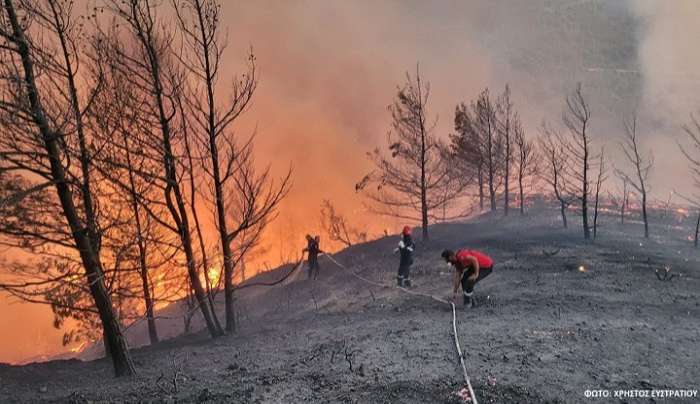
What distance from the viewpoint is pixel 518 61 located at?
91812 millimetres

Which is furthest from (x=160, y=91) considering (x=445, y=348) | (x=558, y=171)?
(x=558, y=171)

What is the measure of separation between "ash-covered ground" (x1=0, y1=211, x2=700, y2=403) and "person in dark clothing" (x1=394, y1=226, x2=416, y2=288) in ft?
1.60

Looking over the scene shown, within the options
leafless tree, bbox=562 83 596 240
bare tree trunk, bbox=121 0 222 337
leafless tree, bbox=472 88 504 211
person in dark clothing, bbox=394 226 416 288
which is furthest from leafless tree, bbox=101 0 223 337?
leafless tree, bbox=472 88 504 211

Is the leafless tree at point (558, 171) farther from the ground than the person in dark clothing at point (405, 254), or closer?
farther from the ground

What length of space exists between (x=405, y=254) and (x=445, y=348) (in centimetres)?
588

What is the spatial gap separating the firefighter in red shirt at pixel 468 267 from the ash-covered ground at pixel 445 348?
A: 1.53 ft

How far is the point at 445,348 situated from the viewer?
795cm

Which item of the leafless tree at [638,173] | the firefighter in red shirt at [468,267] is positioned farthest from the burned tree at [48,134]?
the leafless tree at [638,173]

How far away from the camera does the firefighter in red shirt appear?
1045 cm

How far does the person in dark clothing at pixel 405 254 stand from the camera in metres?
13.5

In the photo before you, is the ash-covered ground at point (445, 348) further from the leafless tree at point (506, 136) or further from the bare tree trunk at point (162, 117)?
the leafless tree at point (506, 136)

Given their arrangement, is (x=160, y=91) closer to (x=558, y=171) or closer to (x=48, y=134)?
(x=48, y=134)

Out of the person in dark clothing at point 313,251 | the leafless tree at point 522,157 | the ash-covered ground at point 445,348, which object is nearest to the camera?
the ash-covered ground at point 445,348

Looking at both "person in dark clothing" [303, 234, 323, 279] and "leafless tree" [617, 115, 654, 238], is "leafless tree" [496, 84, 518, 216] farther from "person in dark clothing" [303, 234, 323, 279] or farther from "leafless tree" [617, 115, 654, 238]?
"person in dark clothing" [303, 234, 323, 279]
